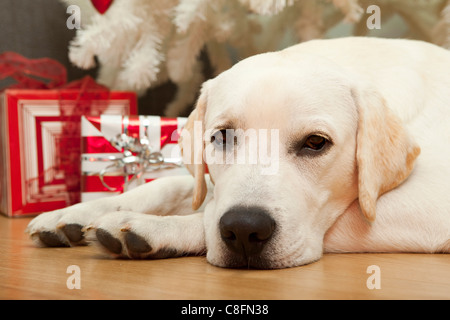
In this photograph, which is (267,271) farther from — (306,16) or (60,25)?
(60,25)

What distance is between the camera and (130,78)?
3.03 meters

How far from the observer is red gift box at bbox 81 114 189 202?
3031 mm

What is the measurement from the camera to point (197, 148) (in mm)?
1993

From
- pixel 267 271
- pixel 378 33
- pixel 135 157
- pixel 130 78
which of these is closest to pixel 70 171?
pixel 135 157

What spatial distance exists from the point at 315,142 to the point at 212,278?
62 centimetres

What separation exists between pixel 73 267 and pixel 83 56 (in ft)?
5.79

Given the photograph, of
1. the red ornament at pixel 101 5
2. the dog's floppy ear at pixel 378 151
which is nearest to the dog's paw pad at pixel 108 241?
the dog's floppy ear at pixel 378 151

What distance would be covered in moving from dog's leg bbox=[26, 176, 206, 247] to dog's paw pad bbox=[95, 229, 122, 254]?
6.3 inches

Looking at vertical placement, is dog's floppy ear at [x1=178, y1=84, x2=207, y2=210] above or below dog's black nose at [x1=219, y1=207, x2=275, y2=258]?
above

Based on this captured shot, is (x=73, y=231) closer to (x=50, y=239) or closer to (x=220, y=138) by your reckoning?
(x=50, y=239)

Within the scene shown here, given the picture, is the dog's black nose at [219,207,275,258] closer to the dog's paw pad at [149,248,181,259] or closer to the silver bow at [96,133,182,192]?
the dog's paw pad at [149,248,181,259]

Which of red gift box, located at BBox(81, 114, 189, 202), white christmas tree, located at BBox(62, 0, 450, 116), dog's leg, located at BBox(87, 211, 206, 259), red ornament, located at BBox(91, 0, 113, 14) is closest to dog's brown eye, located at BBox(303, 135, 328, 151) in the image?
dog's leg, located at BBox(87, 211, 206, 259)

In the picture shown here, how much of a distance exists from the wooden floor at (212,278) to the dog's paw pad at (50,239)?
0.09m

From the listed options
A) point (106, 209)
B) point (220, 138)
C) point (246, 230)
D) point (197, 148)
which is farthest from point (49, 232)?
point (246, 230)
